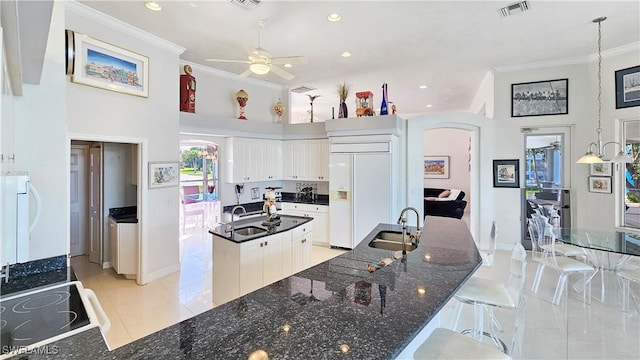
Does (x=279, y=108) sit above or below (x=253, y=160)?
above

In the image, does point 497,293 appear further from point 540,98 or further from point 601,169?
point 540,98

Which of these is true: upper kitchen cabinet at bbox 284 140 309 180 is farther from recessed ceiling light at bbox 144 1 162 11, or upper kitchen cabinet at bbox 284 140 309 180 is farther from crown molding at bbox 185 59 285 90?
recessed ceiling light at bbox 144 1 162 11

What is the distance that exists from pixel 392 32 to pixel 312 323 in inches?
151

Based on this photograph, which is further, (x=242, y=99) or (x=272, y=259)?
(x=242, y=99)

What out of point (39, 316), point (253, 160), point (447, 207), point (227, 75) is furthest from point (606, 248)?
point (227, 75)

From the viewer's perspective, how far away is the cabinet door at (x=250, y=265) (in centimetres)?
293

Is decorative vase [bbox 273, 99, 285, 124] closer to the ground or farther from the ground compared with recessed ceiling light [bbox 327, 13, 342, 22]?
closer to the ground

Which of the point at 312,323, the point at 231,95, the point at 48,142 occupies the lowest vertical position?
the point at 312,323

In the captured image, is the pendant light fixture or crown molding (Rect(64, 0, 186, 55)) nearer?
crown molding (Rect(64, 0, 186, 55))

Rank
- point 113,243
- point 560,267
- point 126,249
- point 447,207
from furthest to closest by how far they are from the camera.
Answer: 1. point 447,207
2. point 113,243
3. point 126,249
4. point 560,267

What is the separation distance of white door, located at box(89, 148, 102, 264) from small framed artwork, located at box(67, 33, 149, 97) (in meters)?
1.54

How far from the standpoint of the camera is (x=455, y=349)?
145cm

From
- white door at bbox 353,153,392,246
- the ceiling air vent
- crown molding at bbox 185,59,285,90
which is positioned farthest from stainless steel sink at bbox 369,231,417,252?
crown molding at bbox 185,59,285,90

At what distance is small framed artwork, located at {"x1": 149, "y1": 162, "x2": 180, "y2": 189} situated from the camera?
3.94 meters
